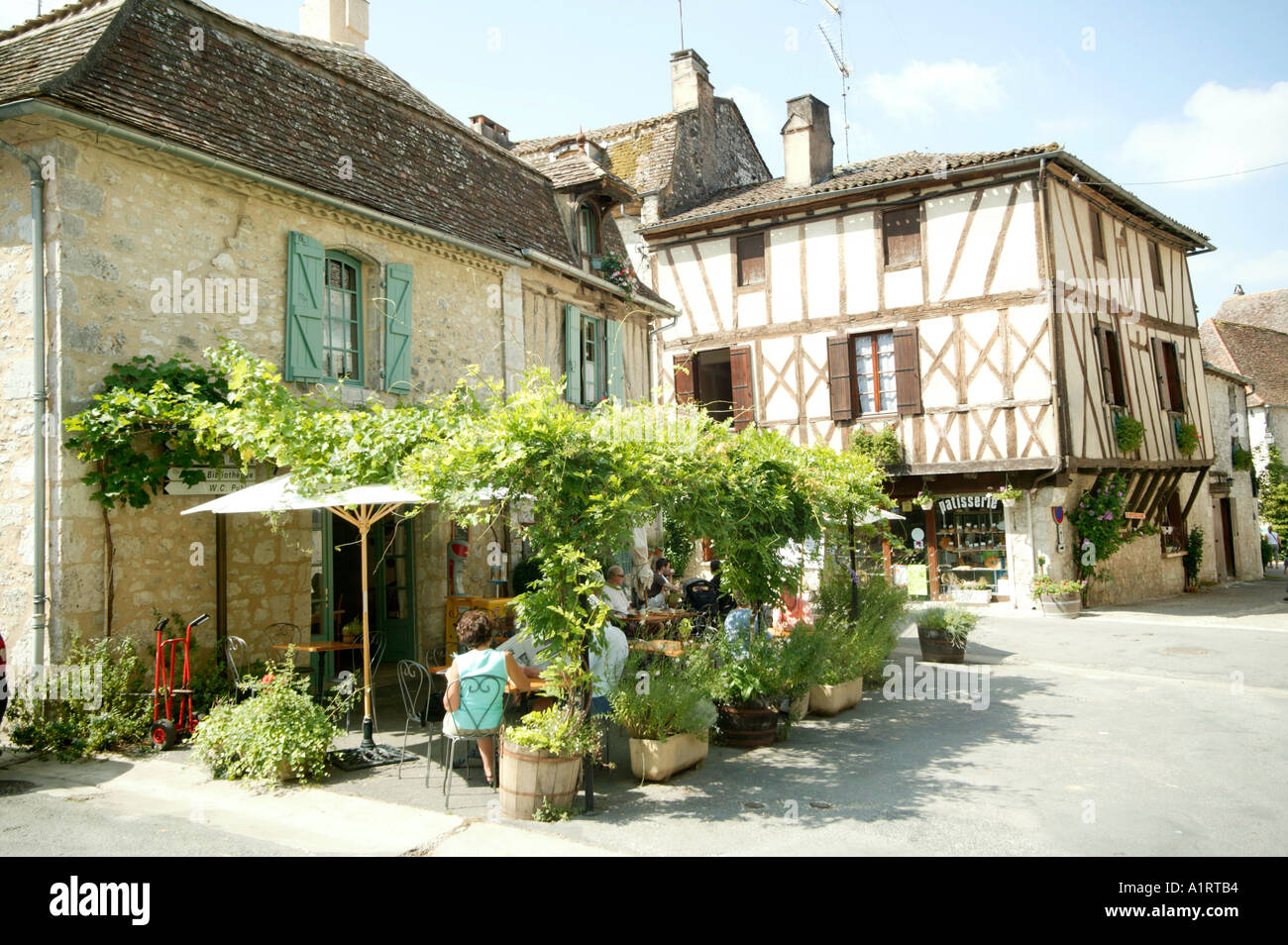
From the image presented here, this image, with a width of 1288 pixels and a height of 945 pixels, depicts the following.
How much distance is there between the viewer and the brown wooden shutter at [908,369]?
15.4 meters

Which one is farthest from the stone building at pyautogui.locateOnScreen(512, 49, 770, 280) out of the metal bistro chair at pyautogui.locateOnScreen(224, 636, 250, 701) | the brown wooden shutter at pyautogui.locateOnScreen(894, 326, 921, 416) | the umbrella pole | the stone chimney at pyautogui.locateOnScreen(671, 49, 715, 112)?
the umbrella pole

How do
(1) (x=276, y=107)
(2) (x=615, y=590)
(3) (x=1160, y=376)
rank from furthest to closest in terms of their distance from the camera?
(3) (x=1160, y=376) → (1) (x=276, y=107) → (2) (x=615, y=590)

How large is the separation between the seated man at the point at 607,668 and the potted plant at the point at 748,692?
831 millimetres

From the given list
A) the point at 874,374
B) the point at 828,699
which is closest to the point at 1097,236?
the point at 874,374

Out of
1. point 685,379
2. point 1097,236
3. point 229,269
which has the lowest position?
point 229,269

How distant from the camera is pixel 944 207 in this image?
15180 mm

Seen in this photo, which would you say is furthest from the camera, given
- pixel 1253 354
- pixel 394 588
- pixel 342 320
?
pixel 1253 354

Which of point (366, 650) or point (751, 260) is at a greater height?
point (751, 260)

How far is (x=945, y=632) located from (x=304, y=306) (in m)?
7.40

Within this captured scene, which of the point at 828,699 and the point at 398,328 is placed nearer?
the point at 828,699

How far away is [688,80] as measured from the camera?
19438 mm

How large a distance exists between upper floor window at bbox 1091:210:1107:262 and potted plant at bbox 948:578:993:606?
6208 millimetres

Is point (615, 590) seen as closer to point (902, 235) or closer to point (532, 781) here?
point (532, 781)
